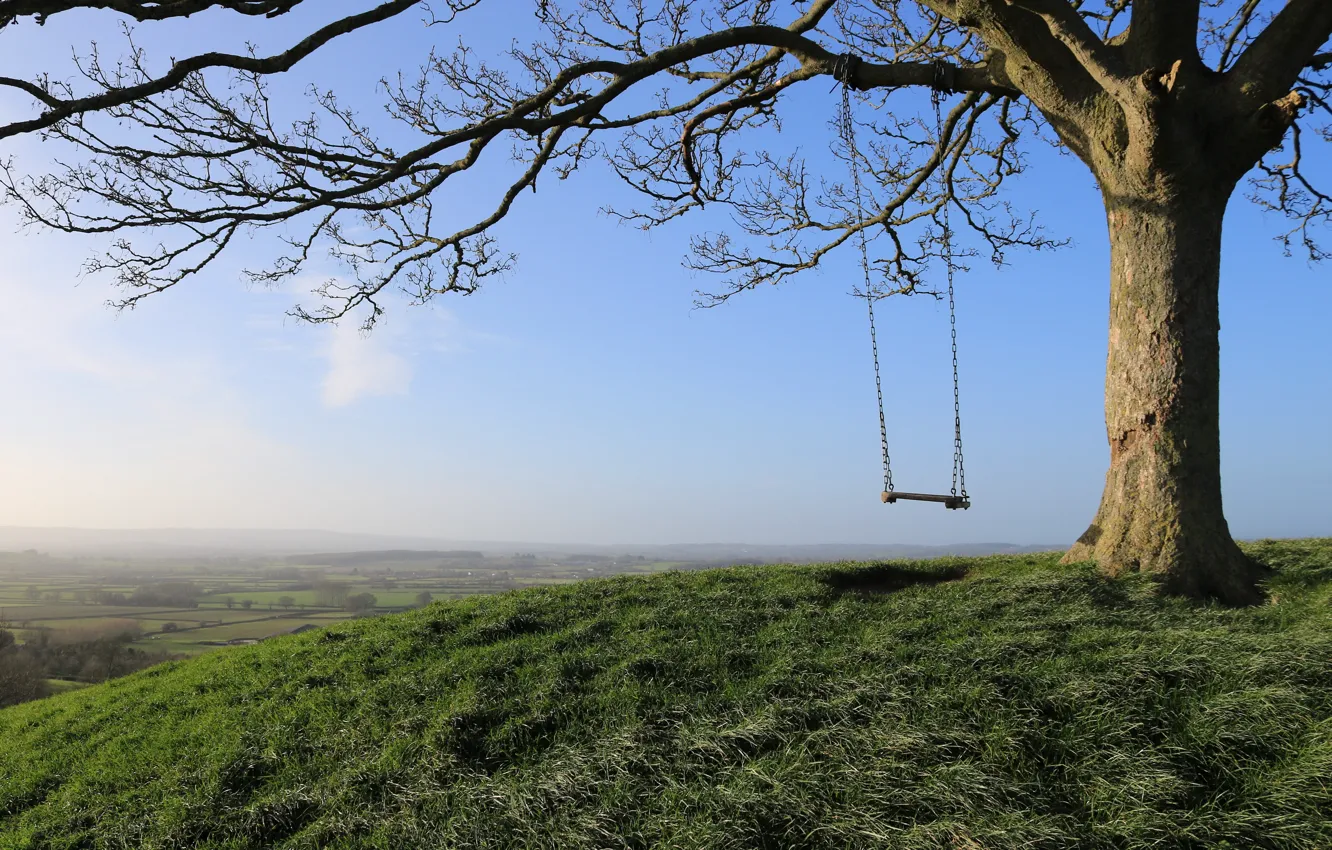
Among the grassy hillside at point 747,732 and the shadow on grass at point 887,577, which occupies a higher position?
the shadow on grass at point 887,577

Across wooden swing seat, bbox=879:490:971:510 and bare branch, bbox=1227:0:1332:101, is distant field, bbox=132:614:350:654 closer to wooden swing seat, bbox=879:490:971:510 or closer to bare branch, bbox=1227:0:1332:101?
wooden swing seat, bbox=879:490:971:510

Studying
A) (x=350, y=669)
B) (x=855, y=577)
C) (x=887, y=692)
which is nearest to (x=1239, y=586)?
(x=855, y=577)

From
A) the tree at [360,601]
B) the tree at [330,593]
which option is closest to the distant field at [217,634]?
the tree at [360,601]

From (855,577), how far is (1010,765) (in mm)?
5068

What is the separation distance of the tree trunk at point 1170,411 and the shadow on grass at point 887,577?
1.57 meters

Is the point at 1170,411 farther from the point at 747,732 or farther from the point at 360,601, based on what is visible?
the point at 360,601

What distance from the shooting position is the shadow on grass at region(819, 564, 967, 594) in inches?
356

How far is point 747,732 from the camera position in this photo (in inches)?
187

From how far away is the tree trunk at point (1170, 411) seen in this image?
25.9 feet

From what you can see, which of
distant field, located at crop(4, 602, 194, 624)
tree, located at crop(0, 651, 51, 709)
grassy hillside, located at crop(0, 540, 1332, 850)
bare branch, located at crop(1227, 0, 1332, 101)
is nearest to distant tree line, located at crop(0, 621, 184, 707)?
tree, located at crop(0, 651, 51, 709)

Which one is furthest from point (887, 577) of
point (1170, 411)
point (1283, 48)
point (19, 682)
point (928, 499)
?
point (19, 682)

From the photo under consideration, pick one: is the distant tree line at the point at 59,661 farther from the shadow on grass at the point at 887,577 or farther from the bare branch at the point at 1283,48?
the bare branch at the point at 1283,48

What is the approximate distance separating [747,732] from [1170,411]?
600 cm

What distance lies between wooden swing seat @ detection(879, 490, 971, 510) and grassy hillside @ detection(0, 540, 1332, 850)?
0.84m
